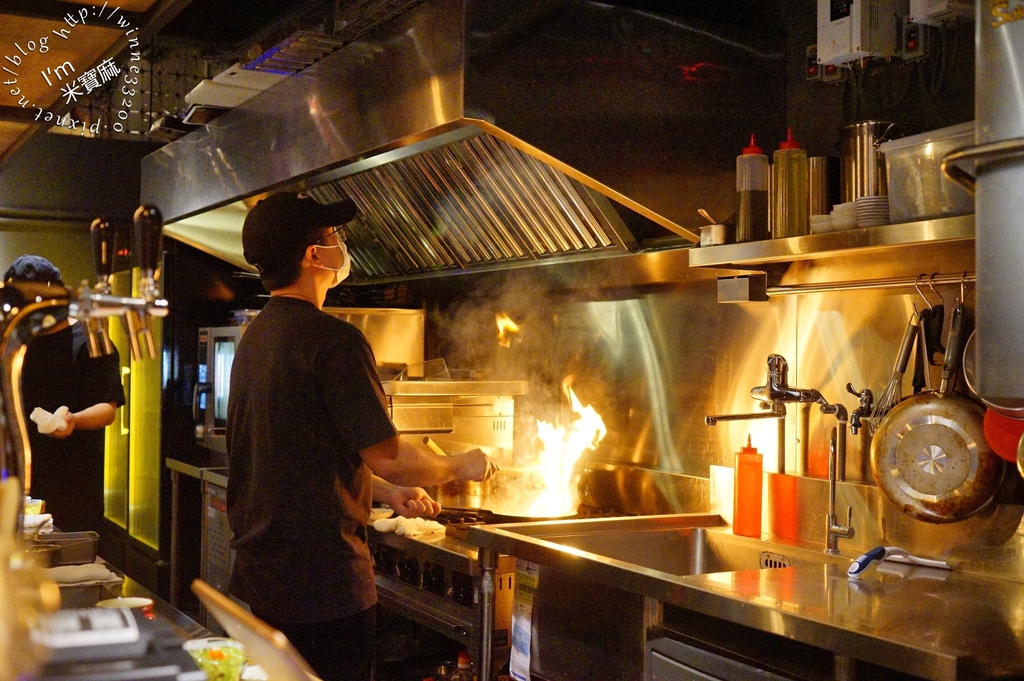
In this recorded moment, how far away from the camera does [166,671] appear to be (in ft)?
3.43

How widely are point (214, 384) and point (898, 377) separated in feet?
14.6

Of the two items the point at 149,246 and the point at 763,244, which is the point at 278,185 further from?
the point at 149,246

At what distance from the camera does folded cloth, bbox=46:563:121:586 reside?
2.31 metres

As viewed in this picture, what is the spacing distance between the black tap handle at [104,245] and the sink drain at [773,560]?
2.29 metres

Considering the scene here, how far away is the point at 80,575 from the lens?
7.74 feet

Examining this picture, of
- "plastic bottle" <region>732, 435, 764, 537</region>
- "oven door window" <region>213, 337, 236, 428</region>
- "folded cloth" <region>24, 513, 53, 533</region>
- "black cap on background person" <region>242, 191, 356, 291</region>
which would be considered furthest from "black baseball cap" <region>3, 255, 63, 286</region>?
"plastic bottle" <region>732, 435, 764, 537</region>

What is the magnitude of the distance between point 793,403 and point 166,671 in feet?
8.59

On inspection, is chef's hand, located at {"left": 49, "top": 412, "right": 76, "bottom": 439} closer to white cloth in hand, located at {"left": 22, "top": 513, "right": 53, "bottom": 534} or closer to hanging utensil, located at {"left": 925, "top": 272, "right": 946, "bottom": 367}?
white cloth in hand, located at {"left": 22, "top": 513, "right": 53, "bottom": 534}

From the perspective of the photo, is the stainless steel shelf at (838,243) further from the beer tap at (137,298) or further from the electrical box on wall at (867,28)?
the beer tap at (137,298)

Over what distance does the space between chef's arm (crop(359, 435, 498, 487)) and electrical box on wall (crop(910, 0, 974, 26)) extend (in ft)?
5.76

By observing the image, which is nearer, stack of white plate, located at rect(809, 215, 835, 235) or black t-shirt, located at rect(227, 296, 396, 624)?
black t-shirt, located at rect(227, 296, 396, 624)

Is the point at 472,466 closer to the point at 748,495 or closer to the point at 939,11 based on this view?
the point at 748,495

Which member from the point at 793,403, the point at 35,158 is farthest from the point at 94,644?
the point at 35,158

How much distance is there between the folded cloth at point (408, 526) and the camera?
378 cm
